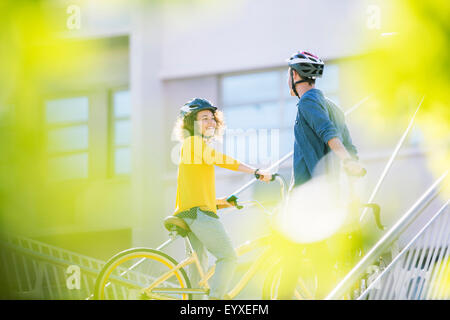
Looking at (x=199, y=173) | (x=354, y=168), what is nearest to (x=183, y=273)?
(x=199, y=173)

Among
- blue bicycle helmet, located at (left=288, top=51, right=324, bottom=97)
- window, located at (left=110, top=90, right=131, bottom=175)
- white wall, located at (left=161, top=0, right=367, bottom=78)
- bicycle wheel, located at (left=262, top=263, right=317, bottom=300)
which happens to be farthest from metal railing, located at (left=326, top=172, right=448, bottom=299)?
window, located at (left=110, top=90, right=131, bottom=175)

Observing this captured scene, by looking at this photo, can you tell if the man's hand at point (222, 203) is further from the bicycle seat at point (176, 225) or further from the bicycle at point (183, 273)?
the bicycle seat at point (176, 225)

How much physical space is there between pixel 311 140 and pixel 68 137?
28.7ft

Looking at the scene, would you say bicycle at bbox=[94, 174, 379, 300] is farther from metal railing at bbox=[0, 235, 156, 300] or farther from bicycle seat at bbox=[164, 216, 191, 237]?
metal railing at bbox=[0, 235, 156, 300]

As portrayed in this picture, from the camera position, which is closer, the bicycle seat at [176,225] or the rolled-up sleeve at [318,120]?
the rolled-up sleeve at [318,120]

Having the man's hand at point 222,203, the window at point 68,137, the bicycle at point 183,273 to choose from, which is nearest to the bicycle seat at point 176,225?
the bicycle at point 183,273

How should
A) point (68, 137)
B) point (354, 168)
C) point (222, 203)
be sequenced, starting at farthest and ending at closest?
1. point (68, 137)
2. point (222, 203)
3. point (354, 168)

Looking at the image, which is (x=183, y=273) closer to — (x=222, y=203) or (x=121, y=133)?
(x=222, y=203)

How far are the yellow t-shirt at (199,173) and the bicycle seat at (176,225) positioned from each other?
0.21 ft

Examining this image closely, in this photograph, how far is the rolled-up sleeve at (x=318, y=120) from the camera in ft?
12.2

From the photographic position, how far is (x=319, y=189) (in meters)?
3.77

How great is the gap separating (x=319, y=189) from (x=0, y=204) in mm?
Answer: 9520

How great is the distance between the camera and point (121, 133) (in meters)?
12.1

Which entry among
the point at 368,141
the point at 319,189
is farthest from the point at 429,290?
the point at 368,141
